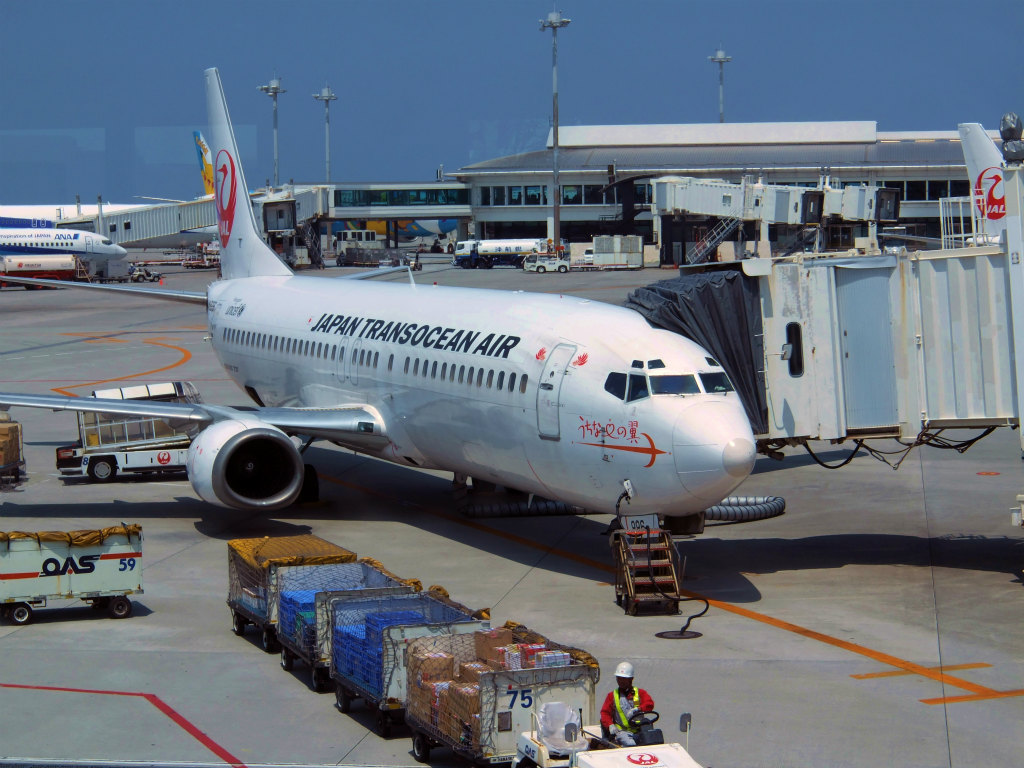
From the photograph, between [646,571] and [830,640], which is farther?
[646,571]

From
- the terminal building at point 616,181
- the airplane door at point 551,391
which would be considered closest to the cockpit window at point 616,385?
the airplane door at point 551,391

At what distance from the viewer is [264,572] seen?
17.3 metres

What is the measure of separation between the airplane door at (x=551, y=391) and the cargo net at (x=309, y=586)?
4059 millimetres

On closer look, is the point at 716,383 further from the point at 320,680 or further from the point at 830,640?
the point at 320,680

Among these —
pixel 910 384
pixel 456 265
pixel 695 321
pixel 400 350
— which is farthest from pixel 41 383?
pixel 456 265

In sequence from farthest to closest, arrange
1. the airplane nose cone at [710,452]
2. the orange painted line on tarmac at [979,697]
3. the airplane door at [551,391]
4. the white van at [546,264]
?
the white van at [546,264], the airplane door at [551,391], the airplane nose cone at [710,452], the orange painted line on tarmac at [979,697]

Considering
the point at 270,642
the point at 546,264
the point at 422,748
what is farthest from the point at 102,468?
the point at 546,264

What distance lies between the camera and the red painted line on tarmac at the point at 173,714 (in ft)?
44.1

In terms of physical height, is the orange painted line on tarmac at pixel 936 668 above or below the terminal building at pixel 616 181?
below

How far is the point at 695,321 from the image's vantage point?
21875 mm

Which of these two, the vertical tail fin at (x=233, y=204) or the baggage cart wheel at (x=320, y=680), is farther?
the vertical tail fin at (x=233, y=204)

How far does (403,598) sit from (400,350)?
9942 mm

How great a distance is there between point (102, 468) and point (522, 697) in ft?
68.1

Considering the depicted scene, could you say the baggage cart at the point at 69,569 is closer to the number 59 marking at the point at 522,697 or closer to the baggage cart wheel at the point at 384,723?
the baggage cart wheel at the point at 384,723
